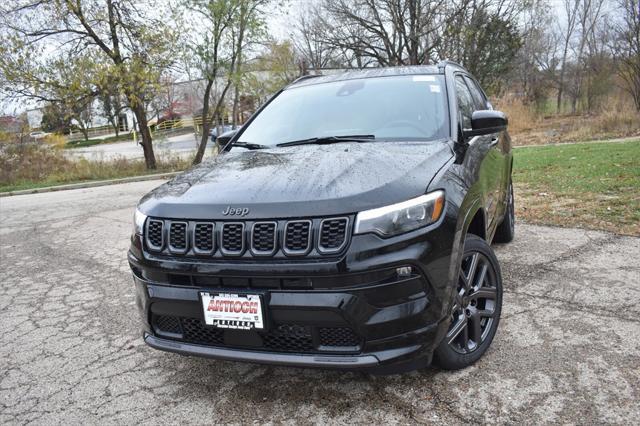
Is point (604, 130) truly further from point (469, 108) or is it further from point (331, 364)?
point (331, 364)

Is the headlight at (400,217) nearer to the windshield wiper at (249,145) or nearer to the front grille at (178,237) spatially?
the front grille at (178,237)

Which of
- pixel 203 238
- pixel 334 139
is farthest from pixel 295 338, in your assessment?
pixel 334 139

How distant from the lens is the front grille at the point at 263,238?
221 centimetres

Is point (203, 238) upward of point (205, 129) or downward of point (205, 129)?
downward

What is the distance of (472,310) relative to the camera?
278 centimetres

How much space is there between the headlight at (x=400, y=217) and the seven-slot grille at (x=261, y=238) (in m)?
0.08

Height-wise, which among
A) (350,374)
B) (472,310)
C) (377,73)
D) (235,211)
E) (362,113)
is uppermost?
(377,73)

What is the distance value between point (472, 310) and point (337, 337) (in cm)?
→ 94

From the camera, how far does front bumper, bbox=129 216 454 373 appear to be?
2.14m

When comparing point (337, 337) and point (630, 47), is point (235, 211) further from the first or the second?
point (630, 47)

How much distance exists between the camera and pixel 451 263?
2354 mm

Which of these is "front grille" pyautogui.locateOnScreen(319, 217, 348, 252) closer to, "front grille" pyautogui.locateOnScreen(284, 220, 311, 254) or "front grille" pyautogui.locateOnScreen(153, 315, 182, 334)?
"front grille" pyautogui.locateOnScreen(284, 220, 311, 254)

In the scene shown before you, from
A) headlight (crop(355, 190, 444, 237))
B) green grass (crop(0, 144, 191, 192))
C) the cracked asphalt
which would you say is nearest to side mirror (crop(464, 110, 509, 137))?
headlight (crop(355, 190, 444, 237))

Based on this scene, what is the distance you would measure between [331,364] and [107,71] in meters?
16.5
